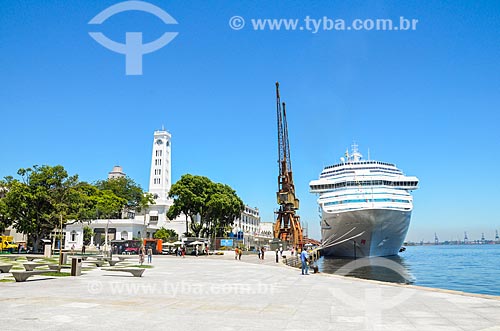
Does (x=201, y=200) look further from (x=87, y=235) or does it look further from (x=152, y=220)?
(x=152, y=220)

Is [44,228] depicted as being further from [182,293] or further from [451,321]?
[451,321]

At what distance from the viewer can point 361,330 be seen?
927 cm

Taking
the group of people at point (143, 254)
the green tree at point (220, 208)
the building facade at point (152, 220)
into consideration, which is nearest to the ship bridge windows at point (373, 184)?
the green tree at point (220, 208)

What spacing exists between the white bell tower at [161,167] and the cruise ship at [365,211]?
1969 inches

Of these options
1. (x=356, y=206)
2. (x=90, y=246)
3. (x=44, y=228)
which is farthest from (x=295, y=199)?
(x=44, y=228)

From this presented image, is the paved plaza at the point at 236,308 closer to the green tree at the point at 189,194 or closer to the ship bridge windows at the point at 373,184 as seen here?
the ship bridge windows at the point at 373,184

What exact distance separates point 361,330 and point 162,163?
103 metres

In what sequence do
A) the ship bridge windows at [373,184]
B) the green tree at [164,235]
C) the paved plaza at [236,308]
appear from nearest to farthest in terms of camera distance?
the paved plaza at [236,308]
the ship bridge windows at [373,184]
the green tree at [164,235]

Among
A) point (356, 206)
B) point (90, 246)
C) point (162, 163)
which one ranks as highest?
point (162, 163)

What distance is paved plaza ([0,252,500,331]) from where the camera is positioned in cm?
968

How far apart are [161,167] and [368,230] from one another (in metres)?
65.8

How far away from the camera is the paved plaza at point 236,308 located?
9.68 meters

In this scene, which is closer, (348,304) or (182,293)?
(348,304)

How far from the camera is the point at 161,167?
353ft
